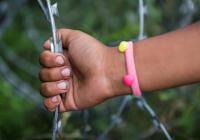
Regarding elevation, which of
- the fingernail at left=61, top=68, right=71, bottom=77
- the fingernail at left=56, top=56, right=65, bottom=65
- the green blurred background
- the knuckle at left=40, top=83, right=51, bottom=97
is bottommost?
the green blurred background

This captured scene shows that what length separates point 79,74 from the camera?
4.22 ft

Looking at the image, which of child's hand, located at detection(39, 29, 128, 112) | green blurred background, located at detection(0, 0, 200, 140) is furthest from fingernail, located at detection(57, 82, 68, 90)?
green blurred background, located at detection(0, 0, 200, 140)

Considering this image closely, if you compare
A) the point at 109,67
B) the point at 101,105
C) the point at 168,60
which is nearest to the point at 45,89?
the point at 109,67

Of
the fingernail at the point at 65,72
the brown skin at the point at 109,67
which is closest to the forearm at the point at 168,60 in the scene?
the brown skin at the point at 109,67

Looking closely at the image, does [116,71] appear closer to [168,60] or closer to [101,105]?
[168,60]

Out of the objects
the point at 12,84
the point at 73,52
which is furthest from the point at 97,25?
the point at 73,52

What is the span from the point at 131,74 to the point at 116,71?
4cm

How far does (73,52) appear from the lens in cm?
126

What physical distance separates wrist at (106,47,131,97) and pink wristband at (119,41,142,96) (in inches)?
0.6

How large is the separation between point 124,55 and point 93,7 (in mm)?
1179

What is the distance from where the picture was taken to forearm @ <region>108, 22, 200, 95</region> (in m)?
1.19

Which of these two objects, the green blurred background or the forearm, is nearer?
the forearm

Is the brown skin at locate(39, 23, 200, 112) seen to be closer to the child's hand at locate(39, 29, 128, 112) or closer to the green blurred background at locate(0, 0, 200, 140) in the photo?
the child's hand at locate(39, 29, 128, 112)

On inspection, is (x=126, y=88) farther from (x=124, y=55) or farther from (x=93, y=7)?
(x=93, y=7)
